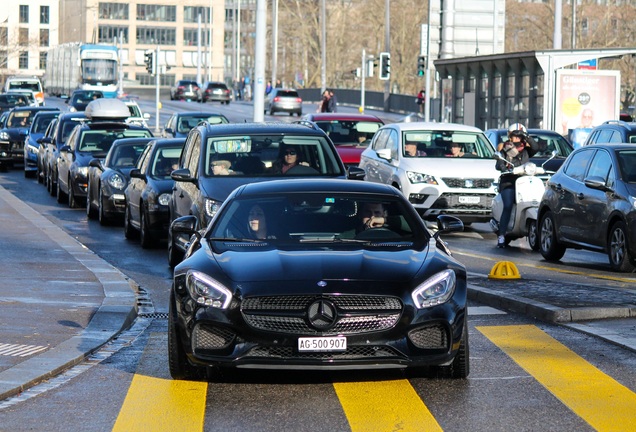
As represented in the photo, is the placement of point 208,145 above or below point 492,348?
above

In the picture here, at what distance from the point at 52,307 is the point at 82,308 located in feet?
0.86

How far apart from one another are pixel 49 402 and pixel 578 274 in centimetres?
902

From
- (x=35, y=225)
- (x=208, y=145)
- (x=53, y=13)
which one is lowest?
(x=35, y=225)

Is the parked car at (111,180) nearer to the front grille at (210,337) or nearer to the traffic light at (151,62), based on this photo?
the front grille at (210,337)

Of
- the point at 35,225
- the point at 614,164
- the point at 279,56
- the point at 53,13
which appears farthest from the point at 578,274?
the point at 53,13

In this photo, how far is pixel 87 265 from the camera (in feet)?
53.3

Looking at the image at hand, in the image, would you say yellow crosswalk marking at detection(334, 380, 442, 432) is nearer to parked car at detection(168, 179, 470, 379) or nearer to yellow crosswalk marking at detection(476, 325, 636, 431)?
parked car at detection(168, 179, 470, 379)

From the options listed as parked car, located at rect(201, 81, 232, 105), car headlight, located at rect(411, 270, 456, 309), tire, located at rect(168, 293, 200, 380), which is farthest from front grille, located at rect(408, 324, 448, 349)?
parked car, located at rect(201, 81, 232, 105)

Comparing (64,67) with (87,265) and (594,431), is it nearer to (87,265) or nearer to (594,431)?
(87,265)

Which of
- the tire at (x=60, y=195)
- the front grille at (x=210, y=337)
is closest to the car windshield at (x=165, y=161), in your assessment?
the tire at (x=60, y=195)

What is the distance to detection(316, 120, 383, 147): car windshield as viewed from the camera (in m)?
29.9

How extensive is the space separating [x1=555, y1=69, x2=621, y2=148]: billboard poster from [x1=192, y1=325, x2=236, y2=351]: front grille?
29.5 m

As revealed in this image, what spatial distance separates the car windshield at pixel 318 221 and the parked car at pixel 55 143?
2215 cm

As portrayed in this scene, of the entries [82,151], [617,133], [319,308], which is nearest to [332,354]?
[319,308]
